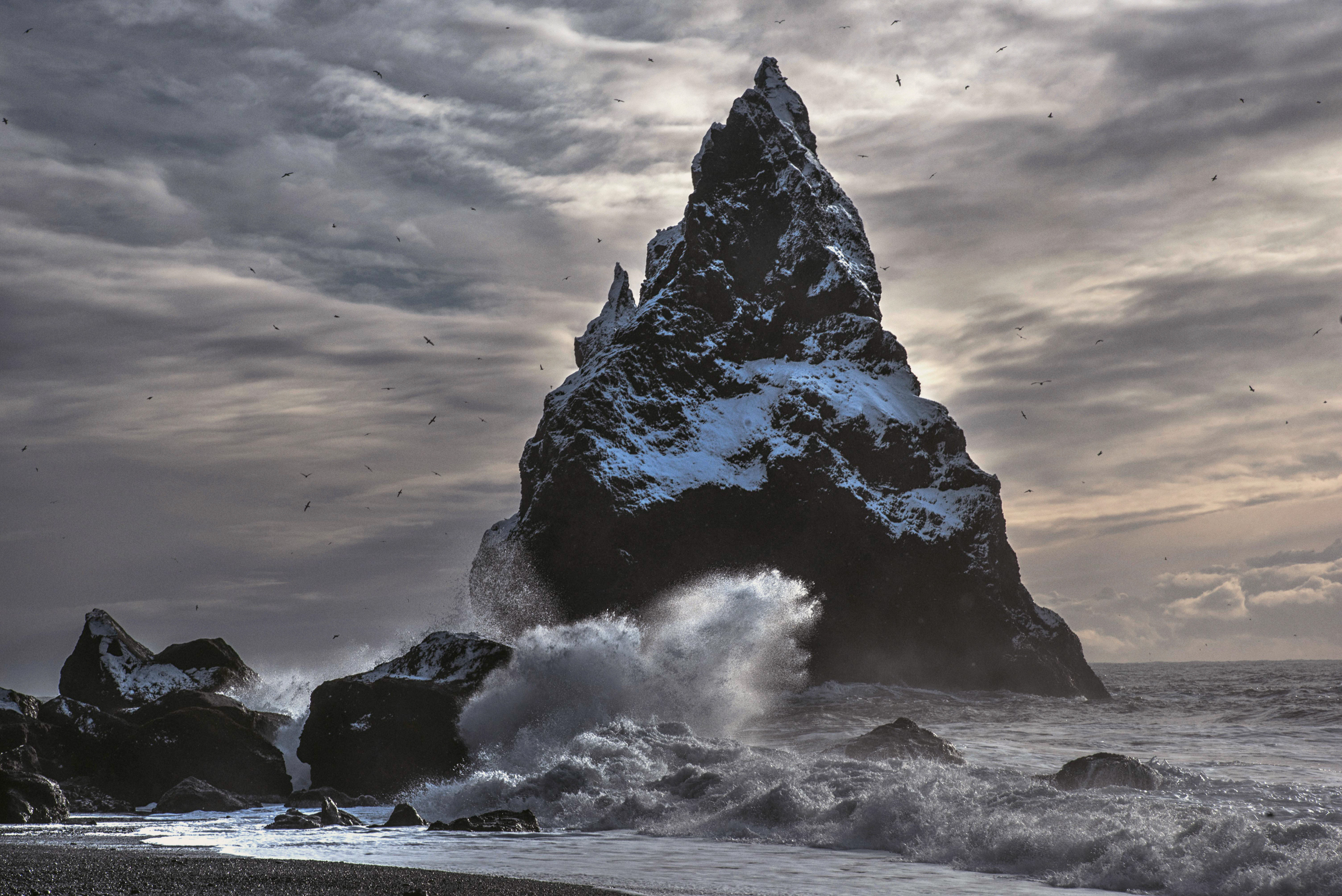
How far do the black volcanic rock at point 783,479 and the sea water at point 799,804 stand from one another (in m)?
45.1

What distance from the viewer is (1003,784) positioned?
593 inches

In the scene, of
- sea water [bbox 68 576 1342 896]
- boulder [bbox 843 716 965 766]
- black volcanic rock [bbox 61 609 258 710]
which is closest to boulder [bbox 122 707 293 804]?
sea water [bbox 68 576 1342 896]

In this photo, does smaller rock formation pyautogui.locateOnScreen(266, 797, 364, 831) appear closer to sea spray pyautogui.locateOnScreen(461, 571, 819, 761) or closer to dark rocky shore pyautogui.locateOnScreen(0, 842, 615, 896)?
dark rocky shore pyautogui.locateOnScreen(0, 842, 615, 896)

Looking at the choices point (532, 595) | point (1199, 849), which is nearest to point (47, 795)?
point (1199, 849)

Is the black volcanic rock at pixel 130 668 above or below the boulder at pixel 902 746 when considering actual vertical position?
above

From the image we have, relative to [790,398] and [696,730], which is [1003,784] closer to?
[696,730]

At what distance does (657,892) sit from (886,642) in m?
71.7

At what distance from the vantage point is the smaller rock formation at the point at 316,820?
15.8m

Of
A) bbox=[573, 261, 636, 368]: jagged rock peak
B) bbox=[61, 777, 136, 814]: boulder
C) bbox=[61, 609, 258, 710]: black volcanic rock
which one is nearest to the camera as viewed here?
bbox=[61, 777, 136, 814]: boulder

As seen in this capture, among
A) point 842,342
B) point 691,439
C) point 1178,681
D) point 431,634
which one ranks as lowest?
point 1178,681

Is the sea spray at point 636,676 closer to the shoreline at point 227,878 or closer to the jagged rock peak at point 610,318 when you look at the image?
the shoreline at point 227,878

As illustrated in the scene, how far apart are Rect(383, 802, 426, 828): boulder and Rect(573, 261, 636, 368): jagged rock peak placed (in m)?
91.8

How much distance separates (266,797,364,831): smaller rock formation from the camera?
15.8 m


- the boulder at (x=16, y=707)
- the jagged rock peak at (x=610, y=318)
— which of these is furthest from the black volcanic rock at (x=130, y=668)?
the jagged rock peak at (x=610, y=318)
